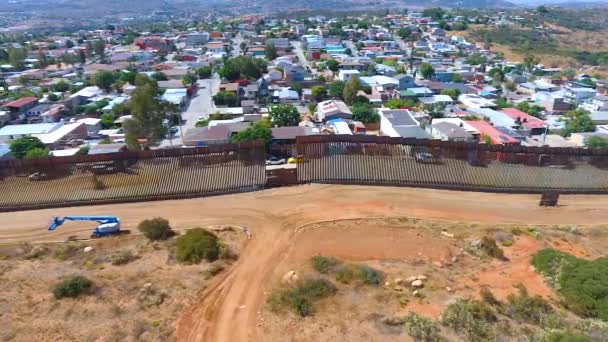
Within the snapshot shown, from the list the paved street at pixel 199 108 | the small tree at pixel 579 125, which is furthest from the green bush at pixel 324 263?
the small tree at pixel 579 125

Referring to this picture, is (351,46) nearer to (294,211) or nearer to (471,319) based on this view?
(294,211)

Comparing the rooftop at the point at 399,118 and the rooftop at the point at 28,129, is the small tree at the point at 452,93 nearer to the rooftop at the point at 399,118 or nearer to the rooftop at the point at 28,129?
the rooftop at the point at 399,118

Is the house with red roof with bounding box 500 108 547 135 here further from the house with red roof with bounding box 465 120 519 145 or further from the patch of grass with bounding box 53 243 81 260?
the patch of grass with bounding box 53 243 81 260

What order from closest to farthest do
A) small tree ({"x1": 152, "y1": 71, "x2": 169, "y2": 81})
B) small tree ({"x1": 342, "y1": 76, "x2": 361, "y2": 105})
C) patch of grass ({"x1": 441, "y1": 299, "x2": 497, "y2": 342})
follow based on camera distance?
patch of grass ({"x1": 441, "y1": 299, "x2": 497, "y2": 342}) < small tree ({"x1": 342, "y1": 76, "x2": 361, "y2": 105}) < small tree ({"x1": 152, "y1": 71, "x2": 169, "y2": 81})

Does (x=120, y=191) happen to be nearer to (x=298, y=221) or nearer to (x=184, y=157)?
(x=184, y=157)

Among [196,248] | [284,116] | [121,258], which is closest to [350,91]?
[284,116]

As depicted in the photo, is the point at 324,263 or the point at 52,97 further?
the point at 52,97

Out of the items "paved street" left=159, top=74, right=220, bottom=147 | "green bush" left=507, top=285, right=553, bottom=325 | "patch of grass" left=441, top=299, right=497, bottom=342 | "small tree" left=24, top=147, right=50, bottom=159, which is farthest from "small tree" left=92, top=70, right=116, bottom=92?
"green bush" left=507, top=285, right=553, bottom=325
